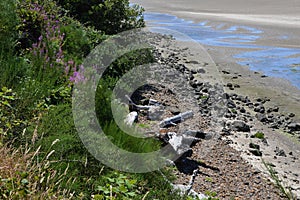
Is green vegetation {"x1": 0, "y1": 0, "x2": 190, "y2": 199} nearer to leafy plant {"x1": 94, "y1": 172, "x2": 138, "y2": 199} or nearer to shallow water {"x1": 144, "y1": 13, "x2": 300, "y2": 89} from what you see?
leafy plant {"x1": 94, "y1": 172, "x2": 138, "y2": 199}

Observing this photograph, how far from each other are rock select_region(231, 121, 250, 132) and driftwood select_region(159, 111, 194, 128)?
1.03 m

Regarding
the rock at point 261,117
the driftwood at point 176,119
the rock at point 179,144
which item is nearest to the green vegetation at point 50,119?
the rock at point 179,144

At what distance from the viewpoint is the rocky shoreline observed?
266 inches

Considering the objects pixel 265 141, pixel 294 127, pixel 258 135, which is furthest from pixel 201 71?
pixel 265 141

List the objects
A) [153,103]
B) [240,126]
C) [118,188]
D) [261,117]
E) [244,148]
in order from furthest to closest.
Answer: [261,117] → [240,126] → [153,103] → [244,148] → [118,188]

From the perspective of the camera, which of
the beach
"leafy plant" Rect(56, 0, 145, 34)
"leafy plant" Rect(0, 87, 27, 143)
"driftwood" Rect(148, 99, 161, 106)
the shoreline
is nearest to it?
"leafy plant" Rect(0, 87, 27, 143)

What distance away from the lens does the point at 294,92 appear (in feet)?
45.2

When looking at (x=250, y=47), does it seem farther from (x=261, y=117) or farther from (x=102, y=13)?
(x=261, y=117)

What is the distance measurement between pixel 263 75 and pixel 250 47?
6.00 m

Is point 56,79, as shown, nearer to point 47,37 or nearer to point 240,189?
point 47,37

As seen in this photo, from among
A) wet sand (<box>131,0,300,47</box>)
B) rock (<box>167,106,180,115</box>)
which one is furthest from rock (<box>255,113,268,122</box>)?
wet sand (<box>131,0,300,47</box>)

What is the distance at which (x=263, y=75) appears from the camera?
51.8 ft

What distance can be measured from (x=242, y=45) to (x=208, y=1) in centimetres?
2956

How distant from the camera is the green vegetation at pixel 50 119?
12.7 ft
